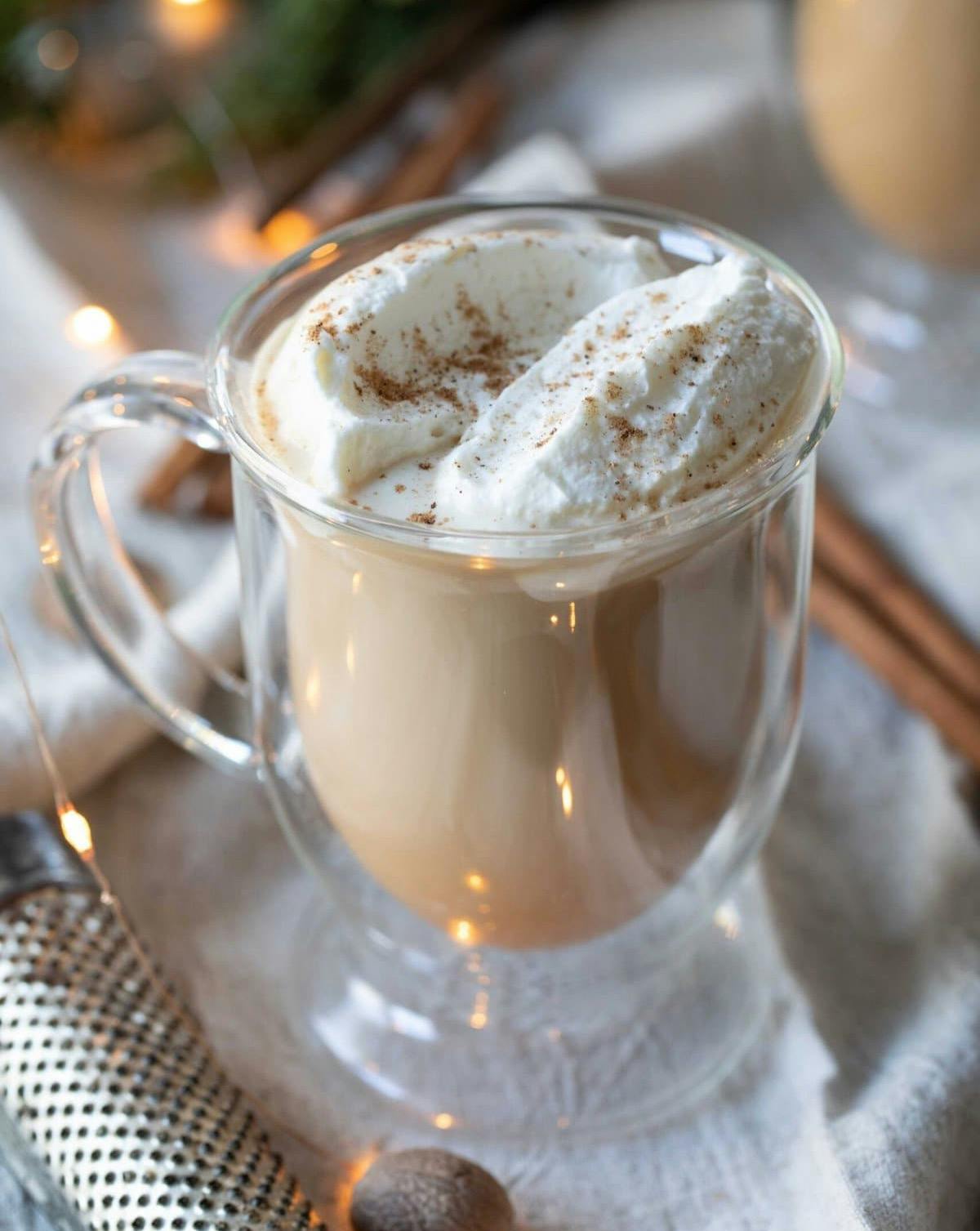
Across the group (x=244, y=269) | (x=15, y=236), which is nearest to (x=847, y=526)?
(x=244, y=269)

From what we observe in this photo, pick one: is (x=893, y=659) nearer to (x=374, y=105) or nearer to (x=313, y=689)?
(x=313, y=689)

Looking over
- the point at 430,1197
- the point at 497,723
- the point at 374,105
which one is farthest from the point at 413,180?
the point at 430,1197

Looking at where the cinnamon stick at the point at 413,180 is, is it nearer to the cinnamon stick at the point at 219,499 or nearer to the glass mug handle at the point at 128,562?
the cinnamon stick at the point at 219,499

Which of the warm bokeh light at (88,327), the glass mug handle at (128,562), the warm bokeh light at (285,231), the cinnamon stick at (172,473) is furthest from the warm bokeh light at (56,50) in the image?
the glass mug handle at (128,562)

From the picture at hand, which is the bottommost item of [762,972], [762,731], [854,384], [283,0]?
[854,384]

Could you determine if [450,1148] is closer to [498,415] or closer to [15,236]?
[498,415]
